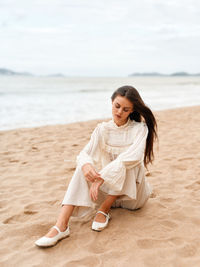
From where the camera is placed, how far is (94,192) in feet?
7.44

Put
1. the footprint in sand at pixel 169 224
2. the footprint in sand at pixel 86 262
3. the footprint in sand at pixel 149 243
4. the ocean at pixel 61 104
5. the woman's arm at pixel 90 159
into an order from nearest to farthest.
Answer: the footprint in sand at pixel 86 262, the footprint in sand at pixel 149 243, the woman's arm at pixel 90 159, the footprint in sand at pixel 169 224, the ocean at pixel 61 104

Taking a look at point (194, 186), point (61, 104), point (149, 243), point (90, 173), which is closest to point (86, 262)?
point (149, 243)

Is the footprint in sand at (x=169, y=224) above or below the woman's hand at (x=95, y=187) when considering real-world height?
below

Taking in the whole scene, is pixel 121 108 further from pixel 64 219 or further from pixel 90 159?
pixel 64 219

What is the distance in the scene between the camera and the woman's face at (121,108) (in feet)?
8.18

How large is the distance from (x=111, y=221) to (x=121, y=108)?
1009 mm

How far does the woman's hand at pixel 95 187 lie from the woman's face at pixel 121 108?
1.97 ft

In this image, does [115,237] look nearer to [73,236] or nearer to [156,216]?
[73,236]

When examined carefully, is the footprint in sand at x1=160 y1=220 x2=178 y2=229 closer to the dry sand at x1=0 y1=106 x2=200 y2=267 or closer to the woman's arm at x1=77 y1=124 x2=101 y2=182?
the dry sand at x1=0 y1=106 x2=200 y2=267

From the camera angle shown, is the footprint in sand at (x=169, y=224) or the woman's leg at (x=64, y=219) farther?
the footprint in sand at (x=169, y=224)

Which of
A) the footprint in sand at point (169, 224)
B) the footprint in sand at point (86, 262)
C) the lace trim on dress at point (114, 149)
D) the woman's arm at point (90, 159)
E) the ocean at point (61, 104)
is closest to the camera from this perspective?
the footprint in sand at point (86, 262)

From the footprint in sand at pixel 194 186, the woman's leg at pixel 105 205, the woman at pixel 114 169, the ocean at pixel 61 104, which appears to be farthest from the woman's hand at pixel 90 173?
the ocean at pixel 61 104

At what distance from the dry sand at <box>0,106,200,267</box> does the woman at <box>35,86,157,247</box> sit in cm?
12

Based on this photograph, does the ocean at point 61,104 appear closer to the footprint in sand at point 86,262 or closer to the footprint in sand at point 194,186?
the footprint in sand at point 194,186
